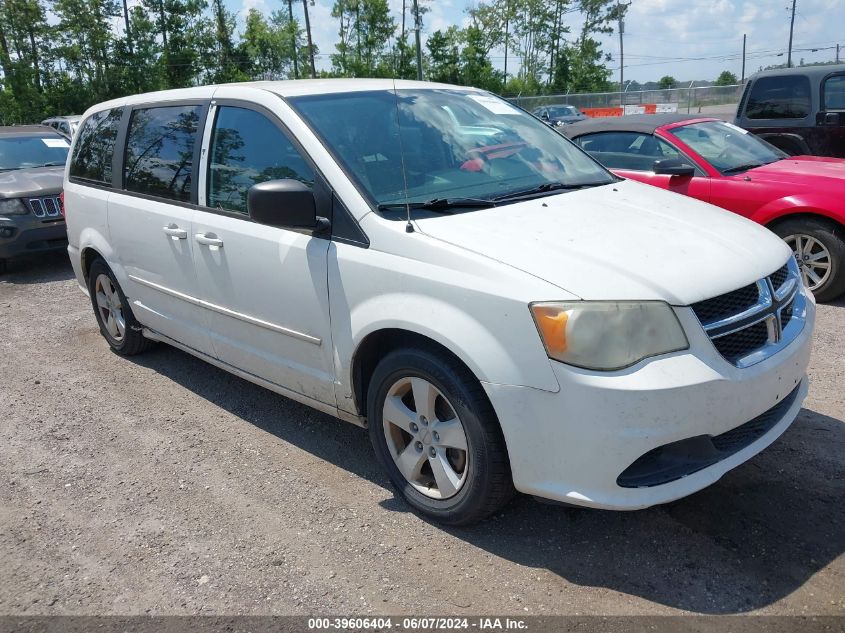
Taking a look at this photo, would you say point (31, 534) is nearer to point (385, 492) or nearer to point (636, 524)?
point (385, 492)

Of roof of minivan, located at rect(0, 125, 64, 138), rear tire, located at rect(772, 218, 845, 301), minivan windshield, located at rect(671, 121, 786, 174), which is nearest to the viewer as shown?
rear tire, located at rect(772, 218, 845, 301)

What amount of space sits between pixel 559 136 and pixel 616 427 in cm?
235

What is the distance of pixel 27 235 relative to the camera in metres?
8.55

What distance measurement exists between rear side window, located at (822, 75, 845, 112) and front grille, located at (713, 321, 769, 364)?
23.4ft

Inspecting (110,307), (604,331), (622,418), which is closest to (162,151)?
Result: (110,307)

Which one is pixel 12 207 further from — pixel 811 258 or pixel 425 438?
pixel 811 258

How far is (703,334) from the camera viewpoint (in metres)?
2.58

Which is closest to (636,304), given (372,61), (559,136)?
(559,136)

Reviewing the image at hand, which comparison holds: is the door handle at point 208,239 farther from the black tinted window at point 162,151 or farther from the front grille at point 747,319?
the front grille at point 747,319

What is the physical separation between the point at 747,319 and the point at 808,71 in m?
7.48

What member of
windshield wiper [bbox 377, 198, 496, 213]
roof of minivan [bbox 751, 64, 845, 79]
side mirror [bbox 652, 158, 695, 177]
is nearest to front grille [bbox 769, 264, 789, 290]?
windshield wiper [bbox 377, 198, 496, 213]

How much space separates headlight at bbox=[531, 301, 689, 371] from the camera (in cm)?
250

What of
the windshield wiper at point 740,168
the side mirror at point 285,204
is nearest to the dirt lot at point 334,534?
the side mirror at point 285,204

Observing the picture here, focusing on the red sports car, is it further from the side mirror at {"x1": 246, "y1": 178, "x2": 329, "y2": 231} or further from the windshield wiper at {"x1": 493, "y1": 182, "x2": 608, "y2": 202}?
the side mirror at {"x1": 246, "y1": 178, "x2": 329, "y2": 231}
